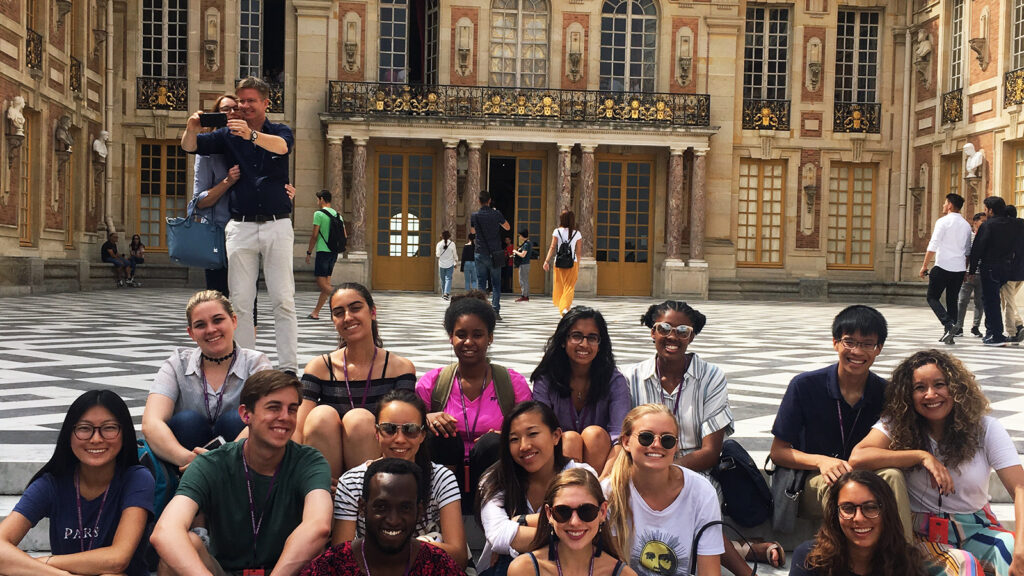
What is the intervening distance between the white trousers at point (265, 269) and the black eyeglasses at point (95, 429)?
2.58 meters

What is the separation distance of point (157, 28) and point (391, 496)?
23.0m

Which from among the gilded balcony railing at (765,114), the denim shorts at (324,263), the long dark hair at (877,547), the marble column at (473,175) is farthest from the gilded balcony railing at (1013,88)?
the long dark hair at (877,547)

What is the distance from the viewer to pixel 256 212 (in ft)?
20.4

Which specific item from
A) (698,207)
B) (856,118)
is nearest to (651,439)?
(698,207)

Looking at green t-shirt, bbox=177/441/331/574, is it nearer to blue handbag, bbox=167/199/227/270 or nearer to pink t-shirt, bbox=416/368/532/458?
pink t-shirt, bbox=416/368/532/458

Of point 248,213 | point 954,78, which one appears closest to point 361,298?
point 248,213

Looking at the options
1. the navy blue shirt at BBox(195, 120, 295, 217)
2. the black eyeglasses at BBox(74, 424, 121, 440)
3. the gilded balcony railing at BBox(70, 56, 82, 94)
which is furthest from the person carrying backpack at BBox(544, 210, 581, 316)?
the gilded balcony railing at BBox(70, 56, 82, 94)

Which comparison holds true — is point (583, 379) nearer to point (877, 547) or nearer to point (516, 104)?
point (877, 547)

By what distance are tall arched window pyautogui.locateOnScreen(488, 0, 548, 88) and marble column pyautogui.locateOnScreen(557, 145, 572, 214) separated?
74.5 inches

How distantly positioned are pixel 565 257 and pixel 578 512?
36.1ft

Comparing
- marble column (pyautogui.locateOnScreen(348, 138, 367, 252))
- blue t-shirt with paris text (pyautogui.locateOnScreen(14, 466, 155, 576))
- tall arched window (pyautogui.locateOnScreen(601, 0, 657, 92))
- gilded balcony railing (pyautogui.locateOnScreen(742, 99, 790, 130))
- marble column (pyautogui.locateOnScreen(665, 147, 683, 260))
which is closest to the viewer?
blue t-shirt with paris text (pyautogui.locateOnScreen(14, 466, 155, 576))

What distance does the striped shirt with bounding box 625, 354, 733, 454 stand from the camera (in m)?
4.41

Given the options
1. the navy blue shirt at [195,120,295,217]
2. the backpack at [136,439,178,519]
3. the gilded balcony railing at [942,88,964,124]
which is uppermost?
the gilded balcony railing at [942,88,964,124]

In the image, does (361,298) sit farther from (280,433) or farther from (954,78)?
(954,78)
